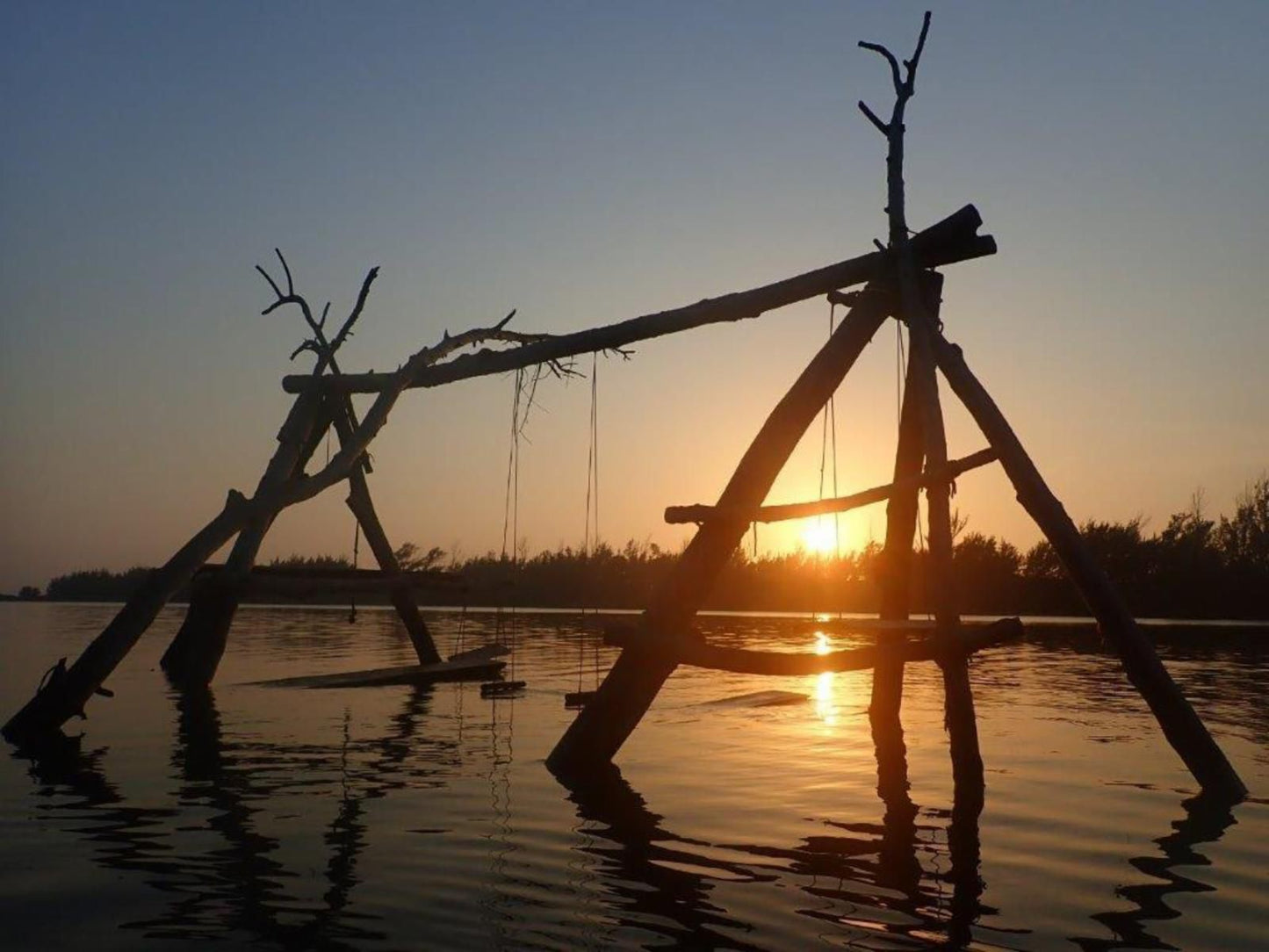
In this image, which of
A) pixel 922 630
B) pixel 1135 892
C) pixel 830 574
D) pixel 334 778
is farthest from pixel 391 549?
pixel 830 574

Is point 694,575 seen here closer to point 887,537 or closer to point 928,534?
point 928,534

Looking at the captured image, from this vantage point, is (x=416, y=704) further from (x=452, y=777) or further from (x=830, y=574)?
(x=830, y=574)

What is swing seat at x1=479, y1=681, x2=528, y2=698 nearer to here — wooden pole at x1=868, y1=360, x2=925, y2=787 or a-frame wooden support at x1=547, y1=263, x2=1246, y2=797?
wooden pole at x1=868, y1=360, x2=925, y2=787

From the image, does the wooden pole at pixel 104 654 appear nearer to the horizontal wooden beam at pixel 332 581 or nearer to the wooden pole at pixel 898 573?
the horizontal wooden beam at pixel 332 581

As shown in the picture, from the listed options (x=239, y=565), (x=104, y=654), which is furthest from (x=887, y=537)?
(x=239, y=565)

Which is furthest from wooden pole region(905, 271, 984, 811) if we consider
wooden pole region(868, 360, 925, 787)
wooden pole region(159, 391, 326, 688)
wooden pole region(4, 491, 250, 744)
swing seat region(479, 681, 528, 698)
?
wooden pole region(159, 391, 326, 688)

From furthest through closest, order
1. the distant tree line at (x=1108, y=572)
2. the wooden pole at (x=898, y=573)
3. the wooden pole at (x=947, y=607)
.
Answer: the distant tree line at (x=1108, y=572), the wooden pole at (x=898, y=573), the wooden pole at (x=947, y=607)

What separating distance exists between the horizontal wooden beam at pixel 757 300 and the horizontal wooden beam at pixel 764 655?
2.99 meters

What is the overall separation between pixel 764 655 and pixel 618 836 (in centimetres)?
213

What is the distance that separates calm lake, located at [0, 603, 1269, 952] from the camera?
5387 millimetres

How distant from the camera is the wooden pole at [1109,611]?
8.71 metres

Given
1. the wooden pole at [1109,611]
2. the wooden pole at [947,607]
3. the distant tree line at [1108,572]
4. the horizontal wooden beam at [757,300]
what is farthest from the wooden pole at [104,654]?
the distant tree line at [1108,572]

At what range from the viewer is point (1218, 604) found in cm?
3981

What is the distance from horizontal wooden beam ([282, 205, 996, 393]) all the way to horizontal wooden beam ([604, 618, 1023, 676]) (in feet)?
9.80
